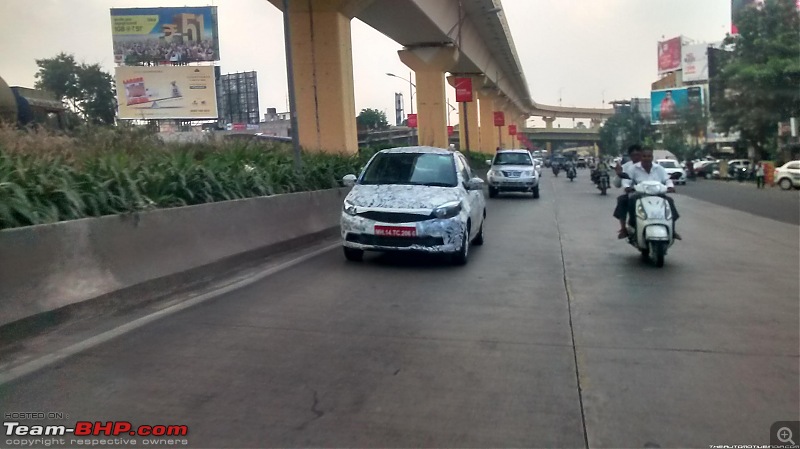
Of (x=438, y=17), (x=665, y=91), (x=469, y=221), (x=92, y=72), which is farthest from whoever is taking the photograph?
(x=665, y=91)

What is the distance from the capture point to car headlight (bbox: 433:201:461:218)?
10203mm

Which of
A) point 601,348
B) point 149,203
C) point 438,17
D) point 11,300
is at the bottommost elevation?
point 601,348

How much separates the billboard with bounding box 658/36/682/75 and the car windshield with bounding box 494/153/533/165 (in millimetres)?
83314

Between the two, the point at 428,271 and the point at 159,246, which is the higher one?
the point at 159,246

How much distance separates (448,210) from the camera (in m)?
10.4

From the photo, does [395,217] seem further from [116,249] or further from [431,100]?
[431,100]

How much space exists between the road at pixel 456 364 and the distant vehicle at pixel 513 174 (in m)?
18.4

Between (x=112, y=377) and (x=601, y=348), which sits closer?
(x=112, y=377)

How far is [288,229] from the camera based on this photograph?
12.6 meters

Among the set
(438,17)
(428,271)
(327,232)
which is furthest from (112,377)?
(438,17)

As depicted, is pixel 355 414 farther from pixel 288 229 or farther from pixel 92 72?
pixel 92 72

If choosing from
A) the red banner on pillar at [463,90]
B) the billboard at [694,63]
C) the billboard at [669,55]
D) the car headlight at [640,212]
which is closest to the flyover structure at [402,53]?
the red banner on pillar at [463,90]

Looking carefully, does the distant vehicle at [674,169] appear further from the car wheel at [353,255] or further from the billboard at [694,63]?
the billboard at [694,63]

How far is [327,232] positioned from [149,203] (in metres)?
6.21
